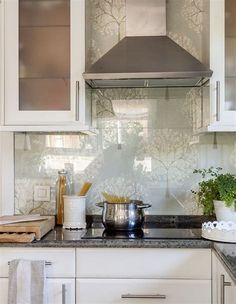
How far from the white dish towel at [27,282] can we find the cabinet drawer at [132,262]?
0.18m

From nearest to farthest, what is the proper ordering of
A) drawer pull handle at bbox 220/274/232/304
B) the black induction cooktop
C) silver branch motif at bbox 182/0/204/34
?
drawer pull handle at bbox 220/274/232/304, the black induction cooktop, silver branch motif at bbox 182/0/204/34

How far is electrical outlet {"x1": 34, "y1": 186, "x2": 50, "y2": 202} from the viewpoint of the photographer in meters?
2.43

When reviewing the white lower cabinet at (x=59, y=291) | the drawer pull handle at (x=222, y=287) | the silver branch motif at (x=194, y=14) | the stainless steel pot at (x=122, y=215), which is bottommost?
the white lower cabinet at (x=59, y=291)

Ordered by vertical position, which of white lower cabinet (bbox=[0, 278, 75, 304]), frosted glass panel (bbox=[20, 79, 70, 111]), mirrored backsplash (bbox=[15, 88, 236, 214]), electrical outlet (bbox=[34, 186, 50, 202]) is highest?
frosted glass panel (bbox=[20, 79, 70, 111])

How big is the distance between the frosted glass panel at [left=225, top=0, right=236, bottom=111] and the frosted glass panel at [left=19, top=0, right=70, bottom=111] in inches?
34.0

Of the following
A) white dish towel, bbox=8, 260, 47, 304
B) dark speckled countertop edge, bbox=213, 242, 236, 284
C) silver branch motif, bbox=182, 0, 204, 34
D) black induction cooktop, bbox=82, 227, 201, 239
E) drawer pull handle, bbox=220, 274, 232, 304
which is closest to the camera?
dark speckled countertop edge, bbox=213, 242, 236, 284

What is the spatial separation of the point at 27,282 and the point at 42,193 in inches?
27.6

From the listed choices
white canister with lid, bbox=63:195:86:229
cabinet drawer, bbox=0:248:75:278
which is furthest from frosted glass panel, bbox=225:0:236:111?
cabinet drawer, bbox=0:248:75:278

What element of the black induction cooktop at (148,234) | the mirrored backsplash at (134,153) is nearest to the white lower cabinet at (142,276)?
the black induction cooktop at (148,234)

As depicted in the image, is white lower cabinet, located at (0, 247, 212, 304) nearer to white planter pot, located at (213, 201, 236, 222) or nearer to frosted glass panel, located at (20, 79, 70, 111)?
white planter pot, located at (213, 201, 236, 222)

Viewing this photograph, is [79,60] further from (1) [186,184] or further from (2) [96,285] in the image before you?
(2) [96,285]

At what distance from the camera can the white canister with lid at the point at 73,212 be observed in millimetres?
2168

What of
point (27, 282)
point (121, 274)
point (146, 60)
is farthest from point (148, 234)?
point (146, 60)

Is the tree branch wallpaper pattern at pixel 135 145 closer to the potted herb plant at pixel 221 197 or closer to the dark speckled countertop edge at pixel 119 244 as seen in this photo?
the potted herb plant at pixel 221 197
